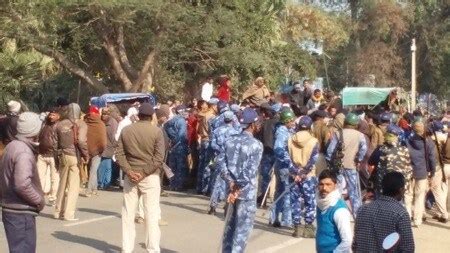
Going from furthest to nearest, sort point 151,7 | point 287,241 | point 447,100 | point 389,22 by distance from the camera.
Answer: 1. point 447,100
2. point 389,22
3. point 151,7
4. point 287,241

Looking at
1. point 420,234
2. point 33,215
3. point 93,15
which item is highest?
point 93,15

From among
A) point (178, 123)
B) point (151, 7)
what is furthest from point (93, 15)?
point (178, 123)

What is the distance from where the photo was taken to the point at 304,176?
12.9m

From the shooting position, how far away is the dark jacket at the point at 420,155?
14852 millimetres

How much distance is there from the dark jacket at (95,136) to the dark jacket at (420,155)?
5.77 m

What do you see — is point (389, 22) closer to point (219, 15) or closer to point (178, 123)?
point (219, 15)

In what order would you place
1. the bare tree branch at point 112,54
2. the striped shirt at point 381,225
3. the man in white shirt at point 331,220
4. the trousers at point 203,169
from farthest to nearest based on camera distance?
the bare tree branch at point 112,54
the trousers at point 203,169
the man in white shirt at point 331,220
the striped shirt at point 381,225

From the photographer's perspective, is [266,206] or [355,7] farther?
[355,7]

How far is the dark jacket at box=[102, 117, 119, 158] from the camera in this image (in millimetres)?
18078

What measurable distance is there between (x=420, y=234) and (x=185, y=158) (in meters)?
5.80

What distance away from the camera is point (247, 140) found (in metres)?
10.3

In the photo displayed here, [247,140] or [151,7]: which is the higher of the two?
[151,7]

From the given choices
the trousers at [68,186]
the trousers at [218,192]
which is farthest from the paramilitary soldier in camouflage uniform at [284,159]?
the trousers at [68,186]

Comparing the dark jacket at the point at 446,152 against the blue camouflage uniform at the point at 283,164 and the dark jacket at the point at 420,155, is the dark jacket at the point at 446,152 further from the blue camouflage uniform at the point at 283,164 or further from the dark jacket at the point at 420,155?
the blue camouflage uniform at the point at 283,164
